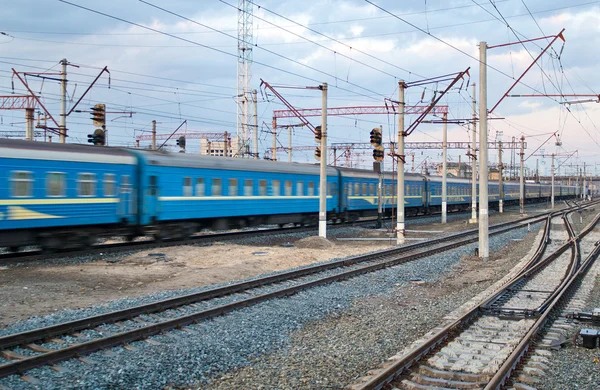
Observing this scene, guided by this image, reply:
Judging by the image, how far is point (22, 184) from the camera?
15570 millimetres

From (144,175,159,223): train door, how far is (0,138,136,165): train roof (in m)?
1.08

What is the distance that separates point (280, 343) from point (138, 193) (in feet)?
40.9

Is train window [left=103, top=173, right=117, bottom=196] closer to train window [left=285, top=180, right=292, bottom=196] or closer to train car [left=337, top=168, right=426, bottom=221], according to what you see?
train window [left=285, top=180, right=292, bottom=196]

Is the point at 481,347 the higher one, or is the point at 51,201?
the point at 51,201

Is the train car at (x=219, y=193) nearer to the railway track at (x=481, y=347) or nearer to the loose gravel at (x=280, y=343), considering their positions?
the loose gravel at (x=280, y=343)

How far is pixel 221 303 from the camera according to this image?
424 inches

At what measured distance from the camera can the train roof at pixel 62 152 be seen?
50.5ft

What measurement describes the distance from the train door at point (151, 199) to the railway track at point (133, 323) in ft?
25.3

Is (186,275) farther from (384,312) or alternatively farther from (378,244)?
(378,244)

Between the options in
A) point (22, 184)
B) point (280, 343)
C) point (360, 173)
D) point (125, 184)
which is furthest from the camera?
point (360, 173)

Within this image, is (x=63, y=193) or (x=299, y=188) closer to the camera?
(x=63, y=193)

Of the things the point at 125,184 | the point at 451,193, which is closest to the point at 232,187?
the point at 125,184

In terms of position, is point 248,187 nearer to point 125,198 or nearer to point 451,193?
point 125,198

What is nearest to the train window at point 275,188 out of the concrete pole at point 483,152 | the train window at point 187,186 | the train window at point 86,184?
the train window at point 187,186
